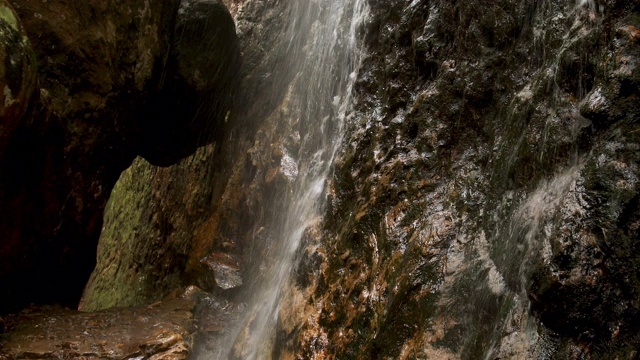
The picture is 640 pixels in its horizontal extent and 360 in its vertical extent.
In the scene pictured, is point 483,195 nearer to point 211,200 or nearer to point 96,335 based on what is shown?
point 96,335

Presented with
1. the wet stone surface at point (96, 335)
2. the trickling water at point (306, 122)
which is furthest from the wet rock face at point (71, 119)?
the trickling water at point (306, 122)

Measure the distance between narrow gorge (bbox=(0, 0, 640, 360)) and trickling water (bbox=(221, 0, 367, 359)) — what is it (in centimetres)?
4

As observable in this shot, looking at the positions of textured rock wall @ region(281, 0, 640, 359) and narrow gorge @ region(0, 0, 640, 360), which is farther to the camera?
narrow gorge @ region(0, 0, 640, 360)

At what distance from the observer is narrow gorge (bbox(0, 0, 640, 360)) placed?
2395 millimetres

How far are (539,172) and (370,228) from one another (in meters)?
1.29

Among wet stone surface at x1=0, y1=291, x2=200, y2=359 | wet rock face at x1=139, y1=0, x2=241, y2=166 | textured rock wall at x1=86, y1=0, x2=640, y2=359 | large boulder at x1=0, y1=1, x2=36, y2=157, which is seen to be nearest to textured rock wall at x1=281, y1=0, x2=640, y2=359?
textured rock wall at x1=86, y1=0, x2=640, y2=359

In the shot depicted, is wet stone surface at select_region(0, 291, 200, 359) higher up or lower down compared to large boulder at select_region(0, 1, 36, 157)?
lower down

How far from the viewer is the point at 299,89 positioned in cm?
632

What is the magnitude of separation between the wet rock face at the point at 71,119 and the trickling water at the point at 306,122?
120cm

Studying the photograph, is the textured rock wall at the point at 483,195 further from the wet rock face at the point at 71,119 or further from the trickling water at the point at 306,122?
the wet rock face at the point at 71,119

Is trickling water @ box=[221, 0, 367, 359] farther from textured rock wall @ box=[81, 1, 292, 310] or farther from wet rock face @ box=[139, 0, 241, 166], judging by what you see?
wet rock face @ box=[139, 0, 241, 166]

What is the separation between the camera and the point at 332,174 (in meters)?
4.48

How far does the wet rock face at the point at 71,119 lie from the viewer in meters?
4.53

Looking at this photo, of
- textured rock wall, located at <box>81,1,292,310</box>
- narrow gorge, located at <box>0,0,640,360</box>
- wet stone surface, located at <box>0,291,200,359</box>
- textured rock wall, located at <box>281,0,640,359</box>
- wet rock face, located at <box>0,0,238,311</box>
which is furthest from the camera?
textured rock wall, located at <box>81,1,292,310</box>
